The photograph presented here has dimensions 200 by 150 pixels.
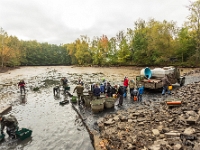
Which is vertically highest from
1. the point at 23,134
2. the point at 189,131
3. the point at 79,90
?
the point at 79,90

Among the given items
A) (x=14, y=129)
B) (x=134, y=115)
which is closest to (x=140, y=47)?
(x=134, y=115)

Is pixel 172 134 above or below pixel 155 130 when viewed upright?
above

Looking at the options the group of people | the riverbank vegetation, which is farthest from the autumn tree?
the group of people

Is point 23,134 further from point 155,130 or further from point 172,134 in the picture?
point 172,134

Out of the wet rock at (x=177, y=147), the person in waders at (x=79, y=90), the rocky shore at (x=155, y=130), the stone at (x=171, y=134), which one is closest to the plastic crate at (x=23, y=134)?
the rocky shore at (x=155, y=130)

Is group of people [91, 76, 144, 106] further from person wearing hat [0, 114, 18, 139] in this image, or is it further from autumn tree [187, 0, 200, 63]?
autumn tree [187, 0, 200, 63]

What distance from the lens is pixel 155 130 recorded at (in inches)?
311

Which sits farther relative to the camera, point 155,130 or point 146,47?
point 146,47

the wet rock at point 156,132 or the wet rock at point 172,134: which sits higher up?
the wet rock at point 172,134

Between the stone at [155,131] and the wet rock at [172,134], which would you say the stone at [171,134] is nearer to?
the wet rock at [172,134]

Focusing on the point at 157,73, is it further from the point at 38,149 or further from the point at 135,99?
the point at 38,149

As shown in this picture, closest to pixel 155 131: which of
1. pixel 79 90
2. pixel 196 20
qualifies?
pixel 79 90

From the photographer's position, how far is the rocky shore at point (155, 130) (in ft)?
21.6

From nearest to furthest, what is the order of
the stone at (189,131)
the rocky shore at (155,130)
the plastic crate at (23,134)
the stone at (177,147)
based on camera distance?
the stone at (177,147) → the rocky shore at (155,130) → the stone at (189,131) → the plastic crate at (23,134)
